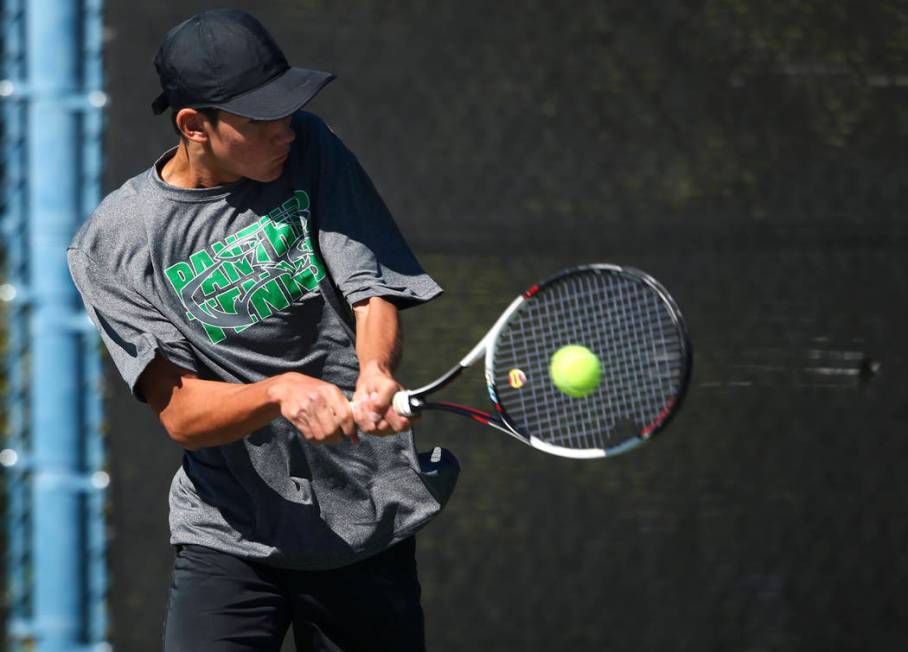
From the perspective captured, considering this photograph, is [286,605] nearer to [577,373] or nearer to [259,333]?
[259,333]

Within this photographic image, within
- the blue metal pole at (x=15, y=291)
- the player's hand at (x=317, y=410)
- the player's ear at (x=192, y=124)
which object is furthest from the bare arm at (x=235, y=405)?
the blue metal pole at (x=15, y=291)

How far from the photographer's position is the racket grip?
7.36 feet

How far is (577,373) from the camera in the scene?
243 cm

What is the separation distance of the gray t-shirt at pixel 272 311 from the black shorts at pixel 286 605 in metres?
0.05

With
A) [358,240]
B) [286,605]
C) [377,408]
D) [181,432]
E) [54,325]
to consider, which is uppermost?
[358,240]

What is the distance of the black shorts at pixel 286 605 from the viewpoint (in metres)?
2.48

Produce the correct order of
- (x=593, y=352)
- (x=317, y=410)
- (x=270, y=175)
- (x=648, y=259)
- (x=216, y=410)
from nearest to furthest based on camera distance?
(x=317, y=410) < (x=216, y=410) < (x=270, y=175) < (x=593, y=352) < (x=648, y=259)

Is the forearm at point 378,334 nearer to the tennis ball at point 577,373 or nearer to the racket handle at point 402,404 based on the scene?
the racket handle at point 402,404

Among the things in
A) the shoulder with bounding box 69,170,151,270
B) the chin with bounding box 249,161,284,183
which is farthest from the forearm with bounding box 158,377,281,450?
the chin with bounding box 249,161,284,183

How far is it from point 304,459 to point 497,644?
1180mm

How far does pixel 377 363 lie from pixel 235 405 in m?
0.25

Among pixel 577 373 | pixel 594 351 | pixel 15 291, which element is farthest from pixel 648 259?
pixel 15 291

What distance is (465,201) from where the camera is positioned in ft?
11.1

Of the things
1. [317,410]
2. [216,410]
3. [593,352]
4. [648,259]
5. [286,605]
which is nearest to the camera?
[317,410]
